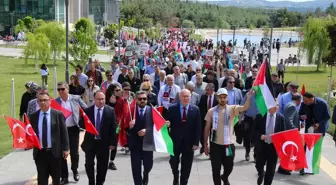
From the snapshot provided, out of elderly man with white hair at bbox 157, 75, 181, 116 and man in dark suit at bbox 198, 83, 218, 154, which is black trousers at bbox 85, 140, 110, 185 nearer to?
man in dark suit at bbox 198, 83, 218, 154

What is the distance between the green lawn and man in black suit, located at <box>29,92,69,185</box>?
4.14 meters

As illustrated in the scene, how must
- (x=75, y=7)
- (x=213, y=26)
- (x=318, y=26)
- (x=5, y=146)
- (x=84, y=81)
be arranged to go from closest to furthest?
(x=5, y=146)
(x=84, y=81)
(x=318, y=26)
(x=75, y=7)
(x=213, y=26)

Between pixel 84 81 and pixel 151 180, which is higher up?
pixel 84 81

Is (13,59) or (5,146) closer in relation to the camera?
(5,146)

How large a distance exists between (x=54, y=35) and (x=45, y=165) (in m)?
34.3

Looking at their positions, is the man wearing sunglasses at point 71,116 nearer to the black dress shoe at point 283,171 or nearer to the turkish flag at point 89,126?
the turkish flag at point 89,126

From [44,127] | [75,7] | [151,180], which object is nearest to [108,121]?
[44,127]

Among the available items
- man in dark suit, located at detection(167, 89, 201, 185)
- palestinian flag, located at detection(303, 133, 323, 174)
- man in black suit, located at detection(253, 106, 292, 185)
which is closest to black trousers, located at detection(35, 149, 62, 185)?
man in dark suit, located at detection(167, 89, 201, 185)

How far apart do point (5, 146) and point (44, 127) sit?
5386mm

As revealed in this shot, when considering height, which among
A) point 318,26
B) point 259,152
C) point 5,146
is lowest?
point 5,146

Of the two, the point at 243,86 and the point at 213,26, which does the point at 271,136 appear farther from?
the point at 213,26

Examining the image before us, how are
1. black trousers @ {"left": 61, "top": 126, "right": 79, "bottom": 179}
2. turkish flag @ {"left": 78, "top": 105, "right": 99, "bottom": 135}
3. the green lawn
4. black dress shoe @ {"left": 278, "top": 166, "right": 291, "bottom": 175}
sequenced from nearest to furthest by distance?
turkish flag @ {"left": 78, "top": 105, "right": 99, "bottom": 135} → black trousers @ {"left": 61, "top": 126, "right": 79, "bottom": 179} → black dress shoe @ {"left": 278, "top": 166, "right": 291, "bottom": 175} → the green lawn

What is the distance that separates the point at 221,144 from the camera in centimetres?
830

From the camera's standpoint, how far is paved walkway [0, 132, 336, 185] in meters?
9.82
